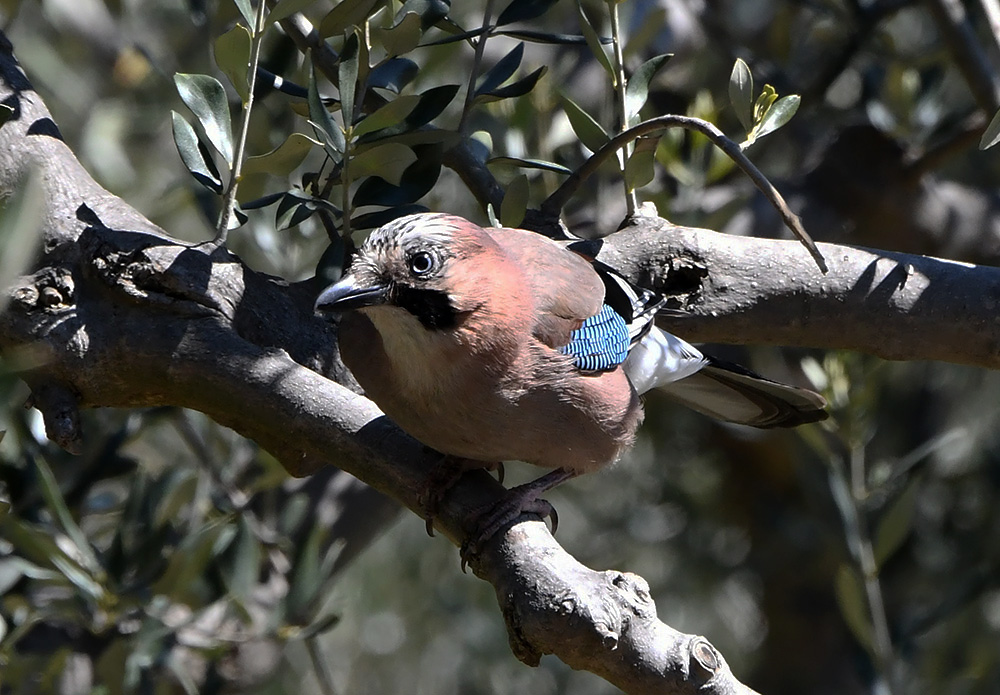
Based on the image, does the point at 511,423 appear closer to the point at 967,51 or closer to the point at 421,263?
the point at 421,263

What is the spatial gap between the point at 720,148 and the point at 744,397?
1.05m

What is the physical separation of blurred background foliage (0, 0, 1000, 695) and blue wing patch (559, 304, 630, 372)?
0.38 metres

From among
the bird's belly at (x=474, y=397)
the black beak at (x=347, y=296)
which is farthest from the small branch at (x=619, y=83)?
the black beak at (x=347, y=296)

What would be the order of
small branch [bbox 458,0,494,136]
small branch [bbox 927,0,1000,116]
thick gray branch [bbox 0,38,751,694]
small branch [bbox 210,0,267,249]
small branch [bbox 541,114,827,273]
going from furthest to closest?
small branch [bbox 927,0,1000,116], small branch [bbox 458,0,494,136], small branch [bbox 210,0,267,249], small branch [bbox 541,114,827,273], thick gray branch [bbox 0,38,751,694]

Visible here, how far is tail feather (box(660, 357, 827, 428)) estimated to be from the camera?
9.88 ft

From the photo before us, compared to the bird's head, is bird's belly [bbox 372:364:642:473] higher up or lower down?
lower down

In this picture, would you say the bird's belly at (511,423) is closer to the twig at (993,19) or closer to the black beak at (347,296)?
the black beak at (347,296)

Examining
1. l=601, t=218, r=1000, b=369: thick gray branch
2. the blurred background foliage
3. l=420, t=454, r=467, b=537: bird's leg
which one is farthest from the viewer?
the blurred background foliage

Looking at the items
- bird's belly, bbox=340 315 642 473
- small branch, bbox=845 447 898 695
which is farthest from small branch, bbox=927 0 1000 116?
bird's belly, bbox=340 315 642 473

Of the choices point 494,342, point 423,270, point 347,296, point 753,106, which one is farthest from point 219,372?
point 753,106

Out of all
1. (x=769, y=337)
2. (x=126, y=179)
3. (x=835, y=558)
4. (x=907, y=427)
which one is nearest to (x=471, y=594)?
(x=835, y=558)

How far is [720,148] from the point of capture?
228 cm

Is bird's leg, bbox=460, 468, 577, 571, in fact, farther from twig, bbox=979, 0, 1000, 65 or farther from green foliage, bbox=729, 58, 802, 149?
twig, bbox=979, 0, 1000, 65

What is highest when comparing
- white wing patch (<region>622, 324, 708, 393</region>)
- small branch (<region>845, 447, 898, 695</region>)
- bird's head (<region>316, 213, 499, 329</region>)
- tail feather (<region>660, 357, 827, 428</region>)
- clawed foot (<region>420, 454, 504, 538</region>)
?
bird's head (<region>316, 213, 499, 329</region>)
